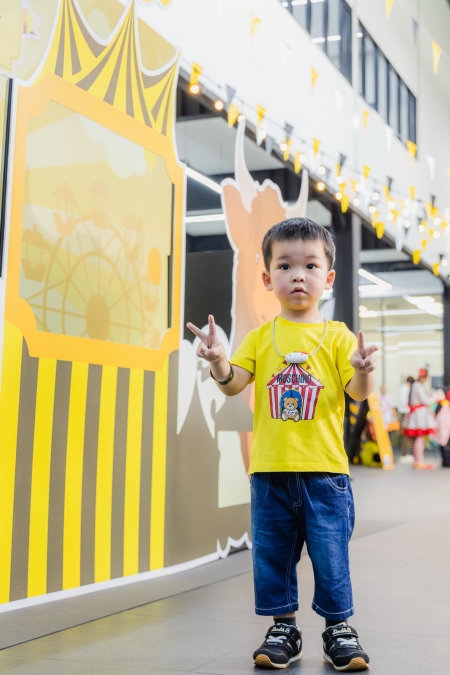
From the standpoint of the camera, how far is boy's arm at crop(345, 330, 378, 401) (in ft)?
7.69

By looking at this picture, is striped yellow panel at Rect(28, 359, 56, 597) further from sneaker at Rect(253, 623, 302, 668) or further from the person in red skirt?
the person in red skirt

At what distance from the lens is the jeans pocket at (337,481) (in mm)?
2512

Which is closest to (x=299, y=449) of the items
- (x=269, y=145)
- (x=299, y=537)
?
(x=299, y=537)

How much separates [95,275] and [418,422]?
10.5 m

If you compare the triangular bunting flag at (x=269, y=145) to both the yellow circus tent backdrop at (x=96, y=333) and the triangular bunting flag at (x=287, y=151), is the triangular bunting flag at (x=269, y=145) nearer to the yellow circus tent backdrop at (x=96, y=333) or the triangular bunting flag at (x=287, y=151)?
the triangular bunting flag at (x=287, y=151)

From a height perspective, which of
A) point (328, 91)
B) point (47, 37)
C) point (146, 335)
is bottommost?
point (146, 335)

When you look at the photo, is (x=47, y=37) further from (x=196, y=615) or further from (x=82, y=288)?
(x=196, y=615)

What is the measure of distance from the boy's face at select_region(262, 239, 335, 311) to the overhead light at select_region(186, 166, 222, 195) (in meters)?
1.90

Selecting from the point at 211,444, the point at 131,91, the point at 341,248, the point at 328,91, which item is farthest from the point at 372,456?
the point at 131,91

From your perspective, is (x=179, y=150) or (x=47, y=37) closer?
(x=47, y=37)

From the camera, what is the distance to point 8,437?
3037 mm

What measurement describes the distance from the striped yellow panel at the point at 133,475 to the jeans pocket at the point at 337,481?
4.72 feet

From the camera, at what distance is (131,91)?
3.89 m

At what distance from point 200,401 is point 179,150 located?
134cm
